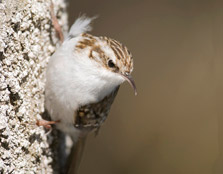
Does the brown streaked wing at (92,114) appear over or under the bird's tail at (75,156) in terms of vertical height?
over

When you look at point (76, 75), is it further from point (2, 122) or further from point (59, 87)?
point (2, 122)

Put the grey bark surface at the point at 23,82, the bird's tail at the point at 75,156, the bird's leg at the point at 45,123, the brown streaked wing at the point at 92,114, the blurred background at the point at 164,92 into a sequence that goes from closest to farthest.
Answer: the grey bark surface at the point at 23,82, the bird's leg at the point at 45,123, the brown streaked wing at the point at 92,114, the bird's tail at the point at 75,156, the blurred background at the point at 164,92

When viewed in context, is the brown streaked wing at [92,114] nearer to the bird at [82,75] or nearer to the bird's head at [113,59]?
the bird at [82,75]

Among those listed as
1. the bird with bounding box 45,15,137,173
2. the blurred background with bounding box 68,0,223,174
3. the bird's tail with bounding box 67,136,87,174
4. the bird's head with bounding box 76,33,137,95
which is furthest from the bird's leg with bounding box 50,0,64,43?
the blurred background with bounding box 68,0,223,174

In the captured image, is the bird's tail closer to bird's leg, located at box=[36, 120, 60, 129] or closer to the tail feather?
bird's leg, located at box=[36, 120, 60, 129]

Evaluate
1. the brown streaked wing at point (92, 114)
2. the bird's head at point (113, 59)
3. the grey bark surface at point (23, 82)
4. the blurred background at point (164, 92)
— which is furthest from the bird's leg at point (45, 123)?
the blurred background at point (164, 92)

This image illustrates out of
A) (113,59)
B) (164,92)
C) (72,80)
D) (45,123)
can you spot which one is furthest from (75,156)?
(164,92)

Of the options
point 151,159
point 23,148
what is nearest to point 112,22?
point 151,159

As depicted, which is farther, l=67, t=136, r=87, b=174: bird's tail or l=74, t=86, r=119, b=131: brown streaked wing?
l=67, t=136, r=87, b=174: bird's tail
